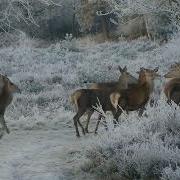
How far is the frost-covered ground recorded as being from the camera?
28.1 ft

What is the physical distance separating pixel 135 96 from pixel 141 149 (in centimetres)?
308

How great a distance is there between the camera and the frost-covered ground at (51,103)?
8.56m

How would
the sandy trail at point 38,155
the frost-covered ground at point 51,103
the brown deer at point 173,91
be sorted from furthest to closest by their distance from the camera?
the brown deer at point 173,91, the frost-covered ground at point 51,103, the sandy trail at point 38,155

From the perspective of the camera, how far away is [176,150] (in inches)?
287

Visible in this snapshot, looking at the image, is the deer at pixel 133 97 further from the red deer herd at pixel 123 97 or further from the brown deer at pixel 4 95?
the brown deer at pixel 4 95

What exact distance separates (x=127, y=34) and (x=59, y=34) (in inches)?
247

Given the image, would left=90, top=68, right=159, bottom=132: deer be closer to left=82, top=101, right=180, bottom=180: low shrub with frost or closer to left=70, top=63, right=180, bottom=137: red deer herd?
left=70, top=63, right=180, bottom=137: red deer herd

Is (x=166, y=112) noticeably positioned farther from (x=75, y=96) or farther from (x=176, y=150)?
(x=75, y=96)

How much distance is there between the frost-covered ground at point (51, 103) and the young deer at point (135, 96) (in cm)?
24

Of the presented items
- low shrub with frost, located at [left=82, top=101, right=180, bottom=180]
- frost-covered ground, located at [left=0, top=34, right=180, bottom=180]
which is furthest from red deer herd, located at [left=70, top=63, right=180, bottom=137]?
low shrub with frost, located at [left=82, top=101, right=180, bottom=180]

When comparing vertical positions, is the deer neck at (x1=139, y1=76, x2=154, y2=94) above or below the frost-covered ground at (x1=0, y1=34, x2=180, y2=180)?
above

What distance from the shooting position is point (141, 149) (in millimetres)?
7633

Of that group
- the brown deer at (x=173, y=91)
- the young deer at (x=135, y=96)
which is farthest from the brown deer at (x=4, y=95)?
the brown deer at (x=173, y=91)

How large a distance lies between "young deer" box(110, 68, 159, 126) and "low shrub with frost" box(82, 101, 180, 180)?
1.04 m
